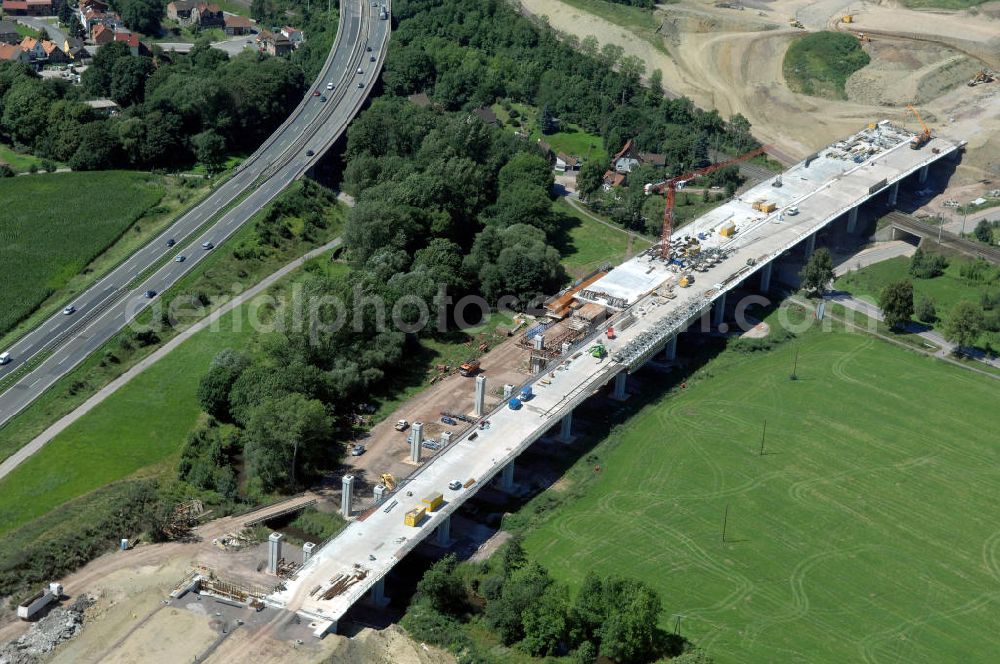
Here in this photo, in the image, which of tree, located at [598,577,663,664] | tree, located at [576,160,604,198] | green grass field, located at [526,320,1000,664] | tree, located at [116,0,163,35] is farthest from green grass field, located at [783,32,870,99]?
tree, located at [598,577,663,664]

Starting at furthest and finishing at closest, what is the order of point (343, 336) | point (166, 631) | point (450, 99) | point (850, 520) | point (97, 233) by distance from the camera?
point (450, 99), point (97, 233), point (343, 336), point (850, 520), point (166, 631)

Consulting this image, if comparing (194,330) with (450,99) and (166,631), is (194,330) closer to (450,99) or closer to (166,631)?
(166,631)

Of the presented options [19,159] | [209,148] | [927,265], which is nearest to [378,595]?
[927,265]

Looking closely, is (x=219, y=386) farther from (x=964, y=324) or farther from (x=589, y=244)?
(x=964, y=324)

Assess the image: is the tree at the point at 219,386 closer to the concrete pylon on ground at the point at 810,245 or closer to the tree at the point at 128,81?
the concrete pylon on ground at the point at 810,245

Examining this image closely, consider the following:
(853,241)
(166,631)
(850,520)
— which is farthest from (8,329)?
(853,241)

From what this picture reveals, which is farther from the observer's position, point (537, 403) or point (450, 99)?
point (450, 99)

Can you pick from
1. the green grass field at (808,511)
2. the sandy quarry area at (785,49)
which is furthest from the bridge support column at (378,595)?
the sandy quarry area at (785,49)

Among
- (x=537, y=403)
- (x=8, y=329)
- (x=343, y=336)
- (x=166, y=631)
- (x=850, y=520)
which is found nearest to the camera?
(x=166, y=631)
